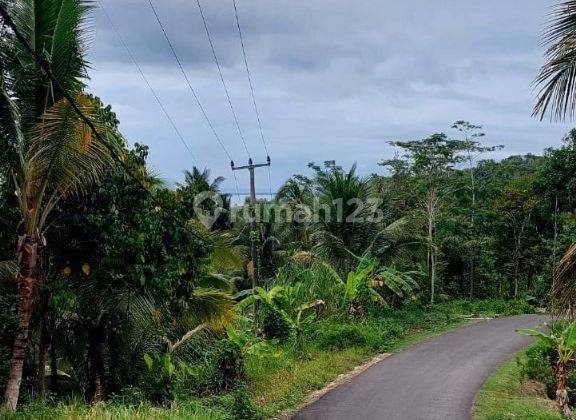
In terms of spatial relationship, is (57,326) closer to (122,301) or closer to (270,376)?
(122,301)

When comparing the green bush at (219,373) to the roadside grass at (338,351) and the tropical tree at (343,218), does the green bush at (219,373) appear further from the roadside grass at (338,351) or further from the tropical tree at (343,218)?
the tropical tree at (343,218)

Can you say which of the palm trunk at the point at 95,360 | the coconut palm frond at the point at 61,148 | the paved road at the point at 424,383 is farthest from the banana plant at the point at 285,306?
the coconut palm frond at the point at 61,148

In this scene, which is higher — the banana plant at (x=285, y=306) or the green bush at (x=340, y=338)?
the banana plant at (x=285, y=306)

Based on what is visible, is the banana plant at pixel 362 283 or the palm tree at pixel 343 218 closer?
the banana plant at pixel 362 283

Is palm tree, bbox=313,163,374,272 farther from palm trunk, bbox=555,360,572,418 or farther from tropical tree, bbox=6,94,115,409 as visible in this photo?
tropical tree, bbox=6,94,115,409

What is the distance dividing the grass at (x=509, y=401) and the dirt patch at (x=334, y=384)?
2.84 meters

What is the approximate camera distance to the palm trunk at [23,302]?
7.95 m

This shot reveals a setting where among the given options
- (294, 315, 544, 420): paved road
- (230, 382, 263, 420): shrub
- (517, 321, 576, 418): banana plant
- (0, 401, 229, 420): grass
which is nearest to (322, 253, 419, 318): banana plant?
(294, 315, 544, 420): paved road

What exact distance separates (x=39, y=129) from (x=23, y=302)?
2623 mm

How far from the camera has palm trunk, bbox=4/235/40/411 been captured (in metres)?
7.95

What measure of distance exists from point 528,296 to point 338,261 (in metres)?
12.9

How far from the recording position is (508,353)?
15.6 metres

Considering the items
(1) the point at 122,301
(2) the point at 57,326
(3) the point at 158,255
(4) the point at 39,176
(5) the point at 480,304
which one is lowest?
(5) the point at 480,304

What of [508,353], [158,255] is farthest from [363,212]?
[158,255]
